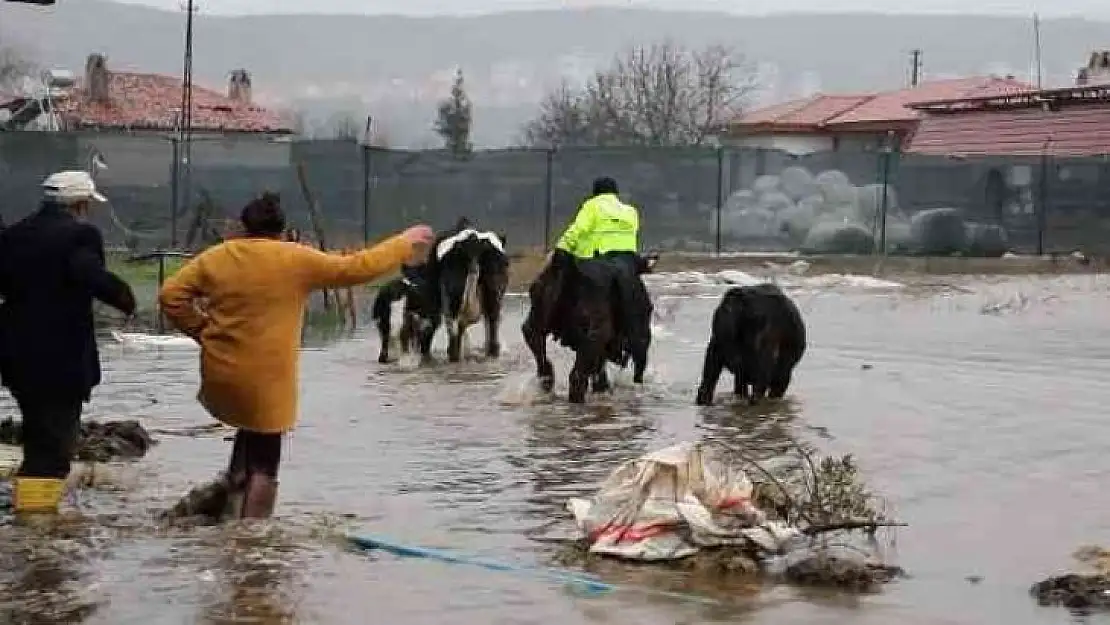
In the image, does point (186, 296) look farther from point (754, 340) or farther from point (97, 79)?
point (97, 79)

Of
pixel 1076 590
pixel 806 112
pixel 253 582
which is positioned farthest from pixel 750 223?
pixel 806 112

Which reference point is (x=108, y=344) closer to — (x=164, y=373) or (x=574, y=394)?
(x=164, y=373)

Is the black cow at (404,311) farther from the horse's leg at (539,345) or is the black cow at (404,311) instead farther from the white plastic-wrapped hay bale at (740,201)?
→ the white plastic-wrapped hay bale at (740,201)

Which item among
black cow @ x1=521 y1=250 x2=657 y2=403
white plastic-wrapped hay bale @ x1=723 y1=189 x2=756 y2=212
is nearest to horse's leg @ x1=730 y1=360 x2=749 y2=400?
black cow @ x1=521 y1=250 x2=657 y2=403

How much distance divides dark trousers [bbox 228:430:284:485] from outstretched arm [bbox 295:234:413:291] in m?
0.73

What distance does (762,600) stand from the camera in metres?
8.32

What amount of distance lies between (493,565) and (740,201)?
32488mm

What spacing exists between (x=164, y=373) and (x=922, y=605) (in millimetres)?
10802

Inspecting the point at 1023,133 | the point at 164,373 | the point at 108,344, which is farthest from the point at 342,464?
the point at 1023,133

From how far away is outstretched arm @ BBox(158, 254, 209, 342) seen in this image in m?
9.30

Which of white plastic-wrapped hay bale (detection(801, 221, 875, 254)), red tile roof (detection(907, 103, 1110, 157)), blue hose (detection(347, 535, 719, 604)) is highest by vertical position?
red tile roof (detection(907, 103, 1110, 157))

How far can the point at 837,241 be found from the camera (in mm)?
40062

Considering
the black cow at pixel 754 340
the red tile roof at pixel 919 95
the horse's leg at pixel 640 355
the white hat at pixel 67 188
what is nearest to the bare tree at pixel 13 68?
the red tile roof at pixel 919 95

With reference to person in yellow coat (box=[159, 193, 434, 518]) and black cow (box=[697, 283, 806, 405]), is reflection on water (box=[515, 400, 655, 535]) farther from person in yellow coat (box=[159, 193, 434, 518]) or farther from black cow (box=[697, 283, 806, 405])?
person in yellow coat (box=[159, 193, 434, 518])
